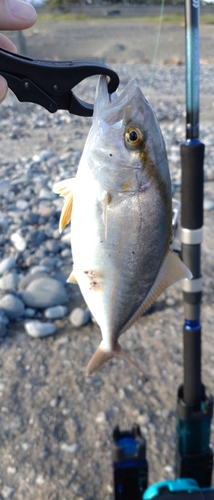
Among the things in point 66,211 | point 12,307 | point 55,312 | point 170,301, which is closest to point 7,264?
point 12,307

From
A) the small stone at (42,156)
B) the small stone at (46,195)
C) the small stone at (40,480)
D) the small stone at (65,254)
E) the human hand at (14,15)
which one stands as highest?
the human hand at (14,15)

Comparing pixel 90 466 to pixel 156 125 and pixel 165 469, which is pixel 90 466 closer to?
pixel 165 469

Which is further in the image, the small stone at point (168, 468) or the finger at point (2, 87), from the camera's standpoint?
the small stone at point (168, 468)

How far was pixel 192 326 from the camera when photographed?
238cm

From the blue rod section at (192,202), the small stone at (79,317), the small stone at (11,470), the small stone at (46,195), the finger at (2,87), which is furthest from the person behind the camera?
the small stone at (46,195)

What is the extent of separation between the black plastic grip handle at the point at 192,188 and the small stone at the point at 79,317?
179 centimetres

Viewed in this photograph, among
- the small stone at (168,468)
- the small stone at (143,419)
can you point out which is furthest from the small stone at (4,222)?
the small stone at (168,468)

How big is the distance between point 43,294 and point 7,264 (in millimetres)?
658

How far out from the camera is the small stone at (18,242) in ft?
16.0

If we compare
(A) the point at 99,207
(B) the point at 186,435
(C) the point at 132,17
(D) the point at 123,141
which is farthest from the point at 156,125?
(C) the point at 132,17

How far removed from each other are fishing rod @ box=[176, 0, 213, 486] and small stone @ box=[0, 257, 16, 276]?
245 centimetres

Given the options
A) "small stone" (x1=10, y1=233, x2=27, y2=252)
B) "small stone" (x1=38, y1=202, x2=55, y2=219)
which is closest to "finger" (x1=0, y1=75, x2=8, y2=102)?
"small stone" (x1=10, y1=233, x2=27, y2=252)

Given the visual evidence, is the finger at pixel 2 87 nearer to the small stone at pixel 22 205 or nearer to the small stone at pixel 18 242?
the small stone at pixel 18 242

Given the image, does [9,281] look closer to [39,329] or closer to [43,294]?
[43,294]
